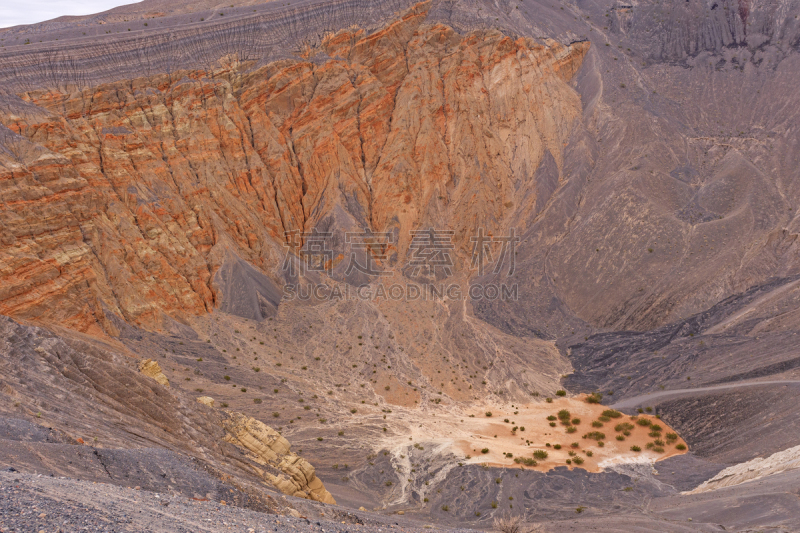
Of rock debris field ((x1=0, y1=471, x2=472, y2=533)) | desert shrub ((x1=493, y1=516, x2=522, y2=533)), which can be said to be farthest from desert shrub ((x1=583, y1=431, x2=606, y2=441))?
rock debris field ((x1=0, y1=471, x2=472, y2=533))

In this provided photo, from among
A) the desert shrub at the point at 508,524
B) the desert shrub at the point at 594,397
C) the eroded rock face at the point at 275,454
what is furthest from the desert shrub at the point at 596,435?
the eroded rock face at the point at 275,454

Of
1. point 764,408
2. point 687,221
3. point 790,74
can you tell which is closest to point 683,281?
point 687,221

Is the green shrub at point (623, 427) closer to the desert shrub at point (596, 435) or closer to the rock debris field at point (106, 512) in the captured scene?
the desert shrub at point (596, 435)

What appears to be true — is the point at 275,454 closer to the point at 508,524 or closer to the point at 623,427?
the point at 508,524

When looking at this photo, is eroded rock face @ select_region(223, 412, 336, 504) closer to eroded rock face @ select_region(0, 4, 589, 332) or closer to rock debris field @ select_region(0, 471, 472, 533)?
rock debris field @ select_region(0, 471, 472, 533)

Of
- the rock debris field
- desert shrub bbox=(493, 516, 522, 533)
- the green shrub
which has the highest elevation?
the rock debris field

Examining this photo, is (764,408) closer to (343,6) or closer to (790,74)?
(790,74)

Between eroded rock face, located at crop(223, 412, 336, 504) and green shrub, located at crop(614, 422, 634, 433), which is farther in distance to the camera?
green shrub, located at crop(614, 422, 634, 433)
